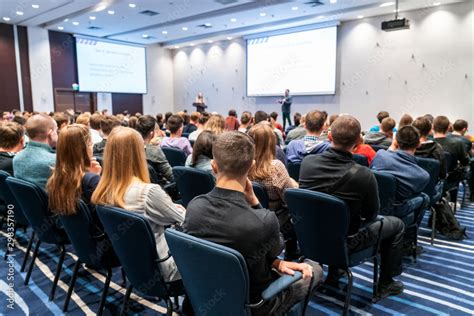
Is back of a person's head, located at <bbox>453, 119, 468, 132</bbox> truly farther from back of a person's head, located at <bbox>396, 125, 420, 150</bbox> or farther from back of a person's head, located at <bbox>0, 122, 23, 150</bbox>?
back of a person's head, located at <bbox>0, 122, 23, 150</bbox>

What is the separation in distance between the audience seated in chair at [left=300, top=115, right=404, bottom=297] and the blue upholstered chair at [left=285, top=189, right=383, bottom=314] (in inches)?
3.4

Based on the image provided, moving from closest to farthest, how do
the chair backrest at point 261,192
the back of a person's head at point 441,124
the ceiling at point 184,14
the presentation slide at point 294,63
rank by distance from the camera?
the chair backrest at point 261,192, the back of a person's head at point 441,124, the ceiling at point 184,14, the presentation slide at point 294,63

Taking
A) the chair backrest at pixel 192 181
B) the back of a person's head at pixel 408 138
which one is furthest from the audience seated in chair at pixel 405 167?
the chair backrest at pixel 192 181

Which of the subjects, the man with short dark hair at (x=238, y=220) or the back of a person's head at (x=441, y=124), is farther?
the back of a person's head at (x=441, y=124)

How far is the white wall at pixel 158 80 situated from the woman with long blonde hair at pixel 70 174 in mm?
15912

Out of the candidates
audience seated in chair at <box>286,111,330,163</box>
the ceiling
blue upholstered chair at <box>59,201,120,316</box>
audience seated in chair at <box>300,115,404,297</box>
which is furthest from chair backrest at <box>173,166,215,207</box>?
the ceiling

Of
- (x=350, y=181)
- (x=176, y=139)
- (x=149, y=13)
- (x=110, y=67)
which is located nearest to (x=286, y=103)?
(x=149, y=13)

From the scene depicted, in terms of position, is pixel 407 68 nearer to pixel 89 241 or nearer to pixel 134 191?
pixel 134 191

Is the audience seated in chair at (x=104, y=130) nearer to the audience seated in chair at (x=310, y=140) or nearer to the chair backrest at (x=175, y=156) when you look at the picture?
the chair backrest at (x=175, y=156)

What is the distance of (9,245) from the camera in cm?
338

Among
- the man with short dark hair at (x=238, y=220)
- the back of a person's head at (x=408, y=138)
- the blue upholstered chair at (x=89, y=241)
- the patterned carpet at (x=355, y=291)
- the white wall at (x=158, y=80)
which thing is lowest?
the patterned carpet at (x=355, y=291)

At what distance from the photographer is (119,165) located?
1.97 metres

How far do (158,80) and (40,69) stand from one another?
5535mm

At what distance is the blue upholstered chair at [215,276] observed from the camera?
1.32m
